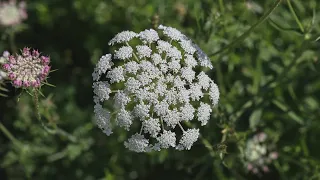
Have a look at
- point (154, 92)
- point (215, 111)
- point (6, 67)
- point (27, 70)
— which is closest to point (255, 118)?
point (215, 111)

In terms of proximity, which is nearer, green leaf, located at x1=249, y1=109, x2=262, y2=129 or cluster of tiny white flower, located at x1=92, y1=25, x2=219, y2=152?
cluster of tiny white flower, located at x1=92, y1=25, x2=219, y2=152

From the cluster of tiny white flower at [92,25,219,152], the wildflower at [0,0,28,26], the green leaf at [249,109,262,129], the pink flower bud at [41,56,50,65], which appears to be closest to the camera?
the cluster of tiny white flower at [92,25,219,152]

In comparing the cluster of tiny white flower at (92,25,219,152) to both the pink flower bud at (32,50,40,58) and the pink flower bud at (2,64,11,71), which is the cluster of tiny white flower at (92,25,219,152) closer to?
the pink flower bud at (32,50,40,58)

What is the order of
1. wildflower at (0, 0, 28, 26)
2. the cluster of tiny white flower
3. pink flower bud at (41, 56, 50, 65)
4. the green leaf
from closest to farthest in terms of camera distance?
the cluster of tiny white flower, pink flower bud at (41, 56, 50, 65), the green leaf, wildflower at (0, 0, 28, 26)

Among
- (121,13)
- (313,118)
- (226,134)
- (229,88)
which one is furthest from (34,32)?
(313,118)

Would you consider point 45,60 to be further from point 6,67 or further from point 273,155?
point 273,155

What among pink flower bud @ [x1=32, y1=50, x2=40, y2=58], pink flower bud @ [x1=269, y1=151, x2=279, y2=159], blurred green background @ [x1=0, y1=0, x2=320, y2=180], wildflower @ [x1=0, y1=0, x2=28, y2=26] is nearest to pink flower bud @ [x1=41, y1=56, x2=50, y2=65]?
pink flower bud @ [x1=32, y1=50, x2=40, y2=58]

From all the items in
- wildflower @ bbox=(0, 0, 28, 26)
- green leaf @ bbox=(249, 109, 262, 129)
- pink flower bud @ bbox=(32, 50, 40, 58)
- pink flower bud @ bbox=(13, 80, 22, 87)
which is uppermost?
wildflower @ bbox=(0, 0, 28, 26)

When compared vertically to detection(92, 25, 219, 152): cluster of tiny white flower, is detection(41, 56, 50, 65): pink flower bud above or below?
above
